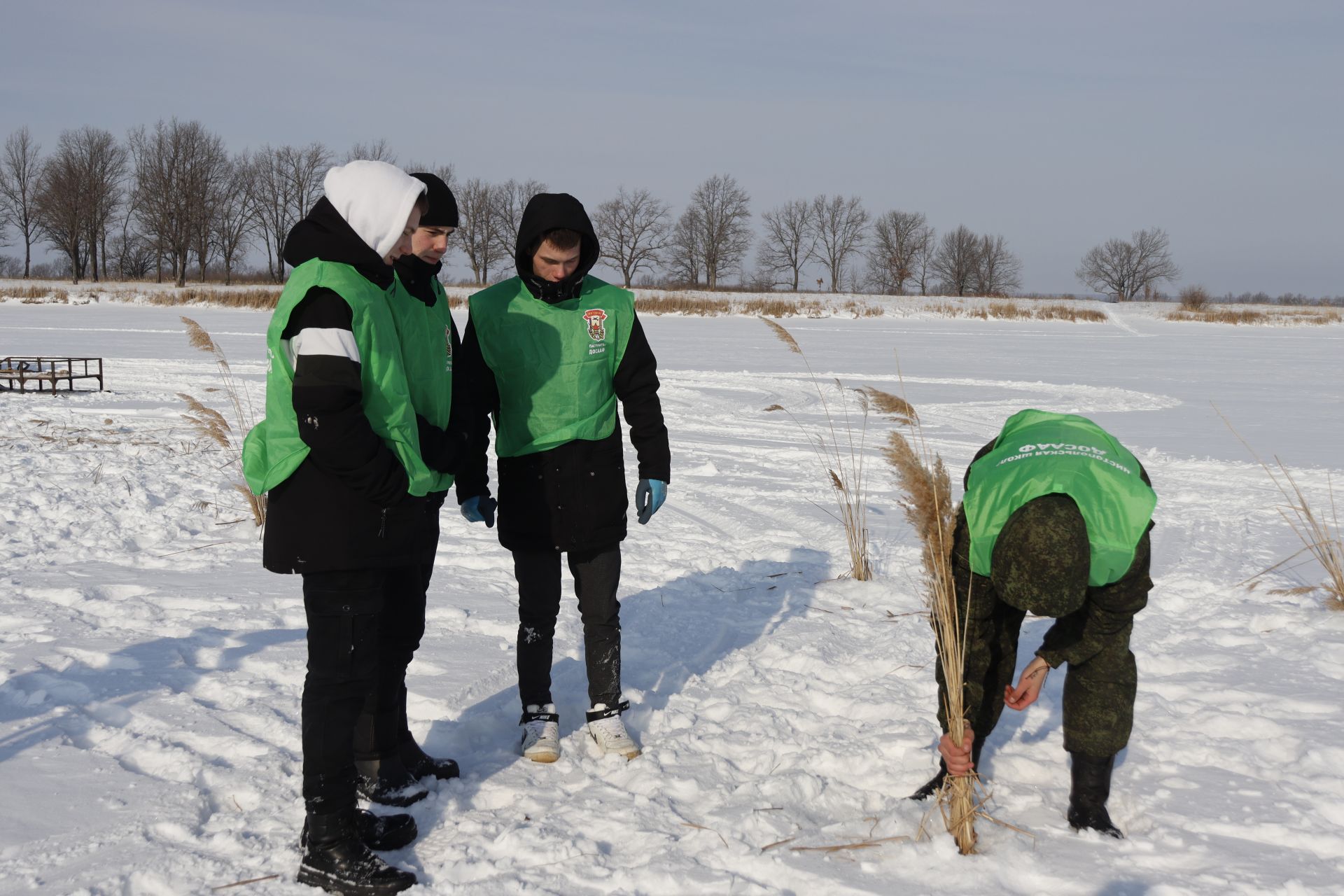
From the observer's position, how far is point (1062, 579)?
2266mm

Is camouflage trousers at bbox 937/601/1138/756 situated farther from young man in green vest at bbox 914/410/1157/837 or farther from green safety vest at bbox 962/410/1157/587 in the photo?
green safety vest at bbox 962/410/1157/587

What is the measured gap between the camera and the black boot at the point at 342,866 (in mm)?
2408

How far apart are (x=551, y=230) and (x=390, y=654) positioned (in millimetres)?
1364

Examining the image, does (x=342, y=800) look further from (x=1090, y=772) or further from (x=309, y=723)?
(x=1090, y=772)

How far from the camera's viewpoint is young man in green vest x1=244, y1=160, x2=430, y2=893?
229 centimetres

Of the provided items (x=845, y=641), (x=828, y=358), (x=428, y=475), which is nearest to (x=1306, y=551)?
(x=845, y=641)

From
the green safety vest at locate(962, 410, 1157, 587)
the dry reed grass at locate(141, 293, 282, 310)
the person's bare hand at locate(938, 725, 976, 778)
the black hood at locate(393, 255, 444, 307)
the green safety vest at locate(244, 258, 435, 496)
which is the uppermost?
the dry reed grass at locate(141, 293, 282, 310)

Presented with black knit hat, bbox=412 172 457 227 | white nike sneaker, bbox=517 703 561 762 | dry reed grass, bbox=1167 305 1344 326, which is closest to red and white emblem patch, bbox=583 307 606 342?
black knit hat, bbox=412 172 457 227

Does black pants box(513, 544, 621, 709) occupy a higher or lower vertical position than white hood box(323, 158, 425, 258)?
lower

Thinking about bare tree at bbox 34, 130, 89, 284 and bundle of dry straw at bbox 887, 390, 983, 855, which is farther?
bare tree at bbox 34, 130, 89, 284

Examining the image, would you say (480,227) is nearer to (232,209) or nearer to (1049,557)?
(232,209)

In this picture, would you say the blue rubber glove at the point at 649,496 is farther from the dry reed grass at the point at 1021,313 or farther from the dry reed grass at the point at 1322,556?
the dry reed grass at the point at 1021,313

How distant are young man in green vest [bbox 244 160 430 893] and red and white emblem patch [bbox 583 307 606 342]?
2.63 ft

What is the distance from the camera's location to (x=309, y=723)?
2.48 metres
